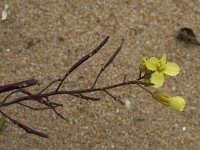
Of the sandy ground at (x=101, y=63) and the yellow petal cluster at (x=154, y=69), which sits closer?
the yellow petal cluster at (x=154, y=69)

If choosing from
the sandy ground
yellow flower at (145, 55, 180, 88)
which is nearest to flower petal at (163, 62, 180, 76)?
yellow flower at (145, 55, 180, 88)

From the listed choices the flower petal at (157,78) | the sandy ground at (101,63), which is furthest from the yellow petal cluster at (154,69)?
the sandy ground at (101,63)

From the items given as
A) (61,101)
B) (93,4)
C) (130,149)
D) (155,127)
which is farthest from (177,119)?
(93,4)

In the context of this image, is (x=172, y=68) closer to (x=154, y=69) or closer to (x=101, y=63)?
(x=154, y=69)

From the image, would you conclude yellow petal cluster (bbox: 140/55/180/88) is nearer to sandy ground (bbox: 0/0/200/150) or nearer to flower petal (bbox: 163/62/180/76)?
flower petal (bbox: 163/62/180/76)

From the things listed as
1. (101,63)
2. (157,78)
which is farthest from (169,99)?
(101,63)

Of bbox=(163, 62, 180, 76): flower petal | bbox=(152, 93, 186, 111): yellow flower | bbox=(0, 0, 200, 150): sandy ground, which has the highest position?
bbox=(163, 62, 180, 76): flower petal

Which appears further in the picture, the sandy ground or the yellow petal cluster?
the sandy ground

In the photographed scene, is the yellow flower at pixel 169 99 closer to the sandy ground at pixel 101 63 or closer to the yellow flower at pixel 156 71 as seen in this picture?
the yellow flower at pixel 156 71

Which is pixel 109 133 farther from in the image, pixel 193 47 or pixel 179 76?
pixel 193 47
